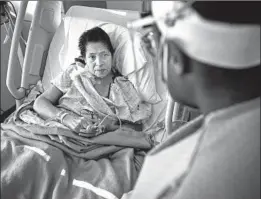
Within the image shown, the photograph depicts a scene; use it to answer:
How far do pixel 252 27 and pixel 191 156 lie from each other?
30 centimetres

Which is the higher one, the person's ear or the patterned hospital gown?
the person's ear

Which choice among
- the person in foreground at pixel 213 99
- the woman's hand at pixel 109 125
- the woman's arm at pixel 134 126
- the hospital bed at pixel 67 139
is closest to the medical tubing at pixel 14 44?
the hospital bed at pixel 67 139

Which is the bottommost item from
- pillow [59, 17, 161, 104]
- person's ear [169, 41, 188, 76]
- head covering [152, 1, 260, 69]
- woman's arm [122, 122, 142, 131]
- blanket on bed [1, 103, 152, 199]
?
woman's arm [122, 122, 142, 131]

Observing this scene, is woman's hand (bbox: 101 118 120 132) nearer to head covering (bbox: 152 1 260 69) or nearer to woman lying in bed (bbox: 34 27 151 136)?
woman lying in bed (bbox: 34 27 151 136)

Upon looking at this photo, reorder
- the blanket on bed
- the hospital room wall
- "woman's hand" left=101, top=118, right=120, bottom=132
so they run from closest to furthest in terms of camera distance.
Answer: the blanket on bed → "woman's hand" left=101, top=118, right=120, bottom=132 → the hospital room wall

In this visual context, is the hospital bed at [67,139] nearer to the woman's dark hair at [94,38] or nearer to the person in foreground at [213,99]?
the woman's dark hair at [94,38]

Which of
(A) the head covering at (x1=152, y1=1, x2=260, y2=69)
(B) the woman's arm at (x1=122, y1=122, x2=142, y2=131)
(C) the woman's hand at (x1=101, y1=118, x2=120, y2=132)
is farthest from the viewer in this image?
(B) the woman's arm at (x1=122, y1=122, x2=142, y2=131)

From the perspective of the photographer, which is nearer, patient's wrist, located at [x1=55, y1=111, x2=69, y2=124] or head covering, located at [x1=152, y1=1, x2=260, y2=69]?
head covering, located at [x1=152, y1=1, x2=260, y2=69]

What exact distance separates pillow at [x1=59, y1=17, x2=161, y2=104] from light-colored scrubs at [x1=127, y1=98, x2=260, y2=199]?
1.04m

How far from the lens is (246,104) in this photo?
706 millimetres

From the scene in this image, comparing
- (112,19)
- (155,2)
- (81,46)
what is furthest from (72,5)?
(155,2)

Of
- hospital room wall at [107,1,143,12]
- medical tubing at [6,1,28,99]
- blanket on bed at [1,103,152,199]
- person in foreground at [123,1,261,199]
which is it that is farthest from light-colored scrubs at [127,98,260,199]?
hospital room wall at [107,1,143,12]

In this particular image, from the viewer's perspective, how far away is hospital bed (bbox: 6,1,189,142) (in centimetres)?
183

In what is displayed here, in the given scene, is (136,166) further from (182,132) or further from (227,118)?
(227,118)
